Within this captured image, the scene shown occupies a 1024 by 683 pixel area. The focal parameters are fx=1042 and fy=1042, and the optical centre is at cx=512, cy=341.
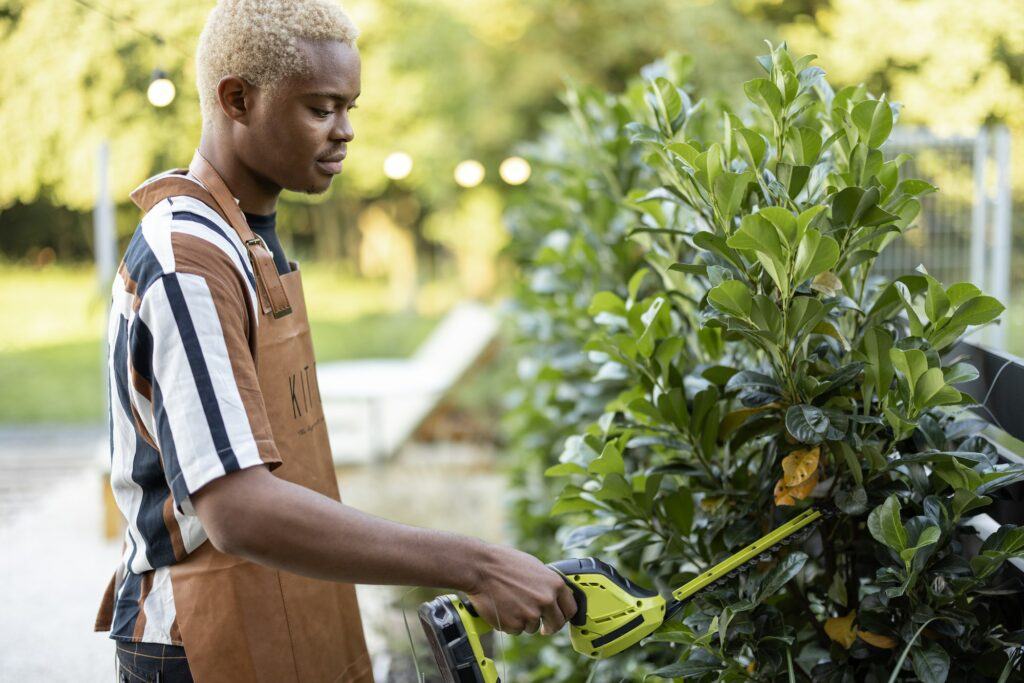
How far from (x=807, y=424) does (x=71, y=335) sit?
9.14 meters

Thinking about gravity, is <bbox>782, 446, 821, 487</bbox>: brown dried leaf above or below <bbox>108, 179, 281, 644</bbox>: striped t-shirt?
Answer: below

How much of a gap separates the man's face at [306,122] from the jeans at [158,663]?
0.62 metres

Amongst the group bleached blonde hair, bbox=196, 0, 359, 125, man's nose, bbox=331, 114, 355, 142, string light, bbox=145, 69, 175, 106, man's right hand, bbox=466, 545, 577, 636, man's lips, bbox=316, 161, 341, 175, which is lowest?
man's right hand, bbox=466, 545, 577, 636

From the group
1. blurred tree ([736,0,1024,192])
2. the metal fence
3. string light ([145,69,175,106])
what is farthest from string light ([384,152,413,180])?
blurred tree ([736,0,1024,192])

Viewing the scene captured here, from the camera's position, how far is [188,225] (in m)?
1.23

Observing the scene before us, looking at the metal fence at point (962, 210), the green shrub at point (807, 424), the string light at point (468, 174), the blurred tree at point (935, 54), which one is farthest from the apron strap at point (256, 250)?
the blurred tree at point (935, 54)

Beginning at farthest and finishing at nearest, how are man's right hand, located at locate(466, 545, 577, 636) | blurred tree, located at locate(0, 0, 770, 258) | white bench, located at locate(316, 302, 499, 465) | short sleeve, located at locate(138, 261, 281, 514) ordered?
blurred tree, located at locate(0, 0, 770, 258)
white bench, located at locate(316, 302, 499, 465)
man's right hand, located at locate(466, 545, 577, 636)
short sleeve, located at locate(138, 261, 281, 514)

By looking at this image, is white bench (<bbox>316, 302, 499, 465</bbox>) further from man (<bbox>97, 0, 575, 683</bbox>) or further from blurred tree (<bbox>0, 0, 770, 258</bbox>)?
man (<bbox>97, 0, 575, 683</bbox>)

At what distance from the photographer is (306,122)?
1.36 meters

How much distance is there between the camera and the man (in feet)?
3.72

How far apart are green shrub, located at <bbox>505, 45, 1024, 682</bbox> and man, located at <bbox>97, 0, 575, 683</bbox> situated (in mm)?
452

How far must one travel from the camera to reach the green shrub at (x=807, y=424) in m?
1.47

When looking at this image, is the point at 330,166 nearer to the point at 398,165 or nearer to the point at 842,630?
the point at 842,630

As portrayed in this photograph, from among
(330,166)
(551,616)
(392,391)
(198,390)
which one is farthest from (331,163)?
(392,391)
